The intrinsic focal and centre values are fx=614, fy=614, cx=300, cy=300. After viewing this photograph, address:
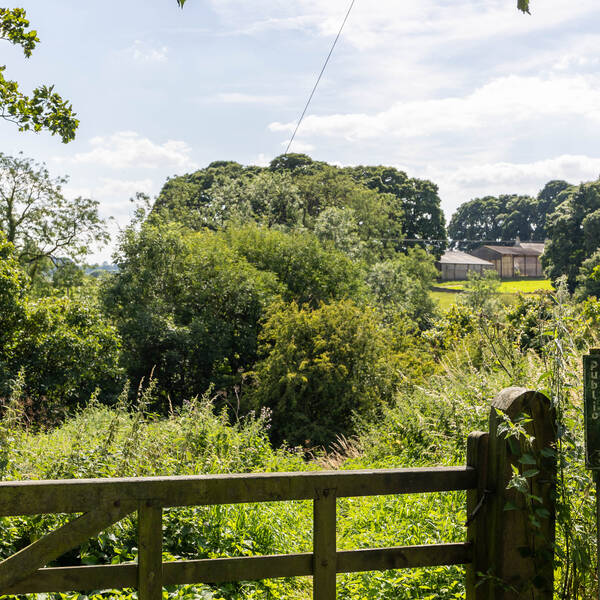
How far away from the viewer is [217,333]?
19.0 m

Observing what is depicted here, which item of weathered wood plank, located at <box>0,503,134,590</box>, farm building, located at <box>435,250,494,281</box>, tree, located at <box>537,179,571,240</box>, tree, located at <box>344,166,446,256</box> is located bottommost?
weathered wood plank, located at <box>0,503,134,590</box>

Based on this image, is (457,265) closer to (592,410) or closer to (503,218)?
(503,218)

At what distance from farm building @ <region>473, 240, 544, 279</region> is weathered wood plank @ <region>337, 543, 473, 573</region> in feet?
257

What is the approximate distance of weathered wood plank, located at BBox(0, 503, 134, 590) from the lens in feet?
7.11

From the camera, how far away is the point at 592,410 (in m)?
2.45

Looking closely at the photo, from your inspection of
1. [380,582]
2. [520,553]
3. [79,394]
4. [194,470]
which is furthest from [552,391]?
[79,394]

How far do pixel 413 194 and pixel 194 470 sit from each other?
53.2m

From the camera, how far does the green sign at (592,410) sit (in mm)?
2451

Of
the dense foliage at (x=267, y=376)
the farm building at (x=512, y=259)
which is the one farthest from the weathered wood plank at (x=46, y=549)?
the farm building at (x=512, y=259)

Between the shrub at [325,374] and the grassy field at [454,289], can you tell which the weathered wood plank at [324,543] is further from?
the grassy field at [454,289]

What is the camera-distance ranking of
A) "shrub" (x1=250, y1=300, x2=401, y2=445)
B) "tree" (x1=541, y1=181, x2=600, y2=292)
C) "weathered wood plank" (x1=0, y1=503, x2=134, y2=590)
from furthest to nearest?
"tree" (x1=541, y1=181, x2=600, y2=292)
"shrub" (x1=250, y1=300, x2=401, y2=445)
"weathered wood plank" (x1=0, y1=503, x2=134, y2=590)

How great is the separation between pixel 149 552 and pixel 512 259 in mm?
81449

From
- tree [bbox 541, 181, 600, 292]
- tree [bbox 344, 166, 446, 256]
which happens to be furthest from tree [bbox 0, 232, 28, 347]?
tree [bbox 344, 166, 446, 256]

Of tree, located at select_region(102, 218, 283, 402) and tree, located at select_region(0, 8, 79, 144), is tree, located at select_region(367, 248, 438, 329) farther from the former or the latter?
tree, located at select_region(0, 8, 79, 144)
